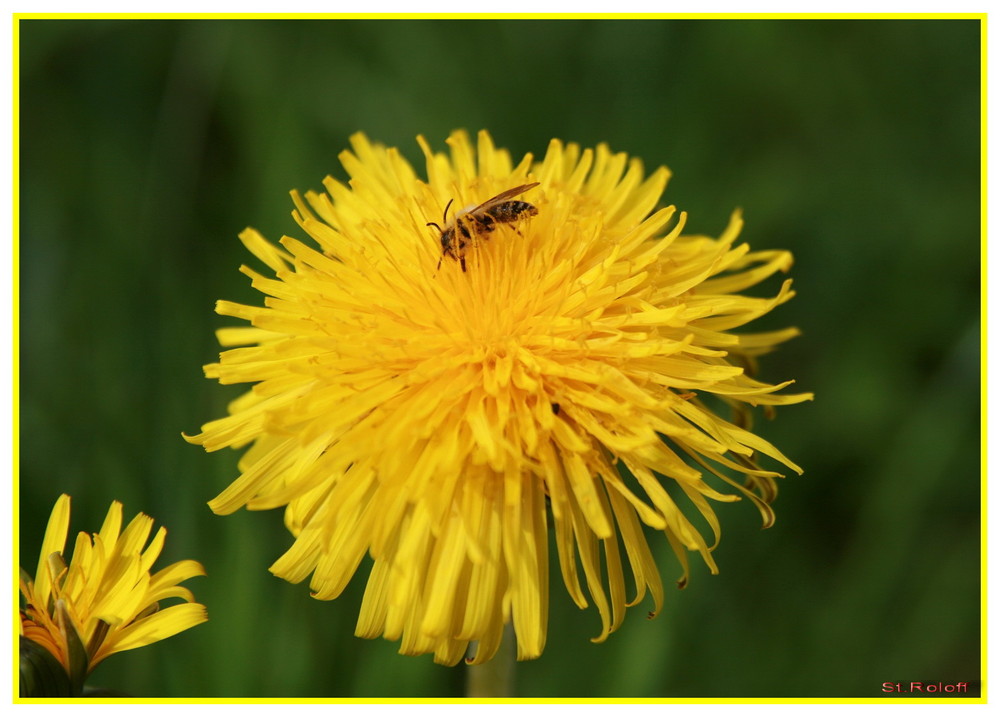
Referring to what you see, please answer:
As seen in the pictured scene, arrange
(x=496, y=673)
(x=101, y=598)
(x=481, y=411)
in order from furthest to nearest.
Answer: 1. (x=496, y=673)
2. (x=101, y=598)
3. (x=481, y=411)

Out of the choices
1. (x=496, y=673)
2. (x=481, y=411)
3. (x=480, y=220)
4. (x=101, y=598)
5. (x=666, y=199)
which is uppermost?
(x=666, y=199)

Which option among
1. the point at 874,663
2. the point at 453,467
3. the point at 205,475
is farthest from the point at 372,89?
the point at 874,663

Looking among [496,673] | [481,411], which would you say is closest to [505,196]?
[481,411]

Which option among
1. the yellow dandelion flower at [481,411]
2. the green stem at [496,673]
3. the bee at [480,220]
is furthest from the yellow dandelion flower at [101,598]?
the bee at [480,220]

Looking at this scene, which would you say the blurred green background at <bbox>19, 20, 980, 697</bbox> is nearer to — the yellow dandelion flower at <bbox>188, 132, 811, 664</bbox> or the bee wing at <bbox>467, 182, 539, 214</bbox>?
the yellow dandelion flower at <bbox>188, 132, 811, 664</bbox>

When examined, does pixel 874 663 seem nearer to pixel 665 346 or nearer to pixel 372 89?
pixel 665 346

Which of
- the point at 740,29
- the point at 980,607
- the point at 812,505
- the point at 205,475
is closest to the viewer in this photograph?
the point at 980,607

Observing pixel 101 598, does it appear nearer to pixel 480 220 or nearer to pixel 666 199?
pixel 480 220
